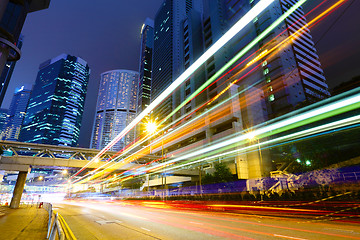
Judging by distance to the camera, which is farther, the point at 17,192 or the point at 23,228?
the point at 17,192

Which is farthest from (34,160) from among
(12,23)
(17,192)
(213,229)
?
(213,229)

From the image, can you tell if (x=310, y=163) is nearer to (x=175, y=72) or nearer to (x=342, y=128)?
(x=342, y=128)

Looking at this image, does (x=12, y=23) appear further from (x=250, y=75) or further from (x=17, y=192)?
(x=250, y=75)

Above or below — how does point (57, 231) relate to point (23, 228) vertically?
above

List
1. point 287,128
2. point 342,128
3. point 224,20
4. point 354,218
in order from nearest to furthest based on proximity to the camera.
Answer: point 354,218, point 342,128, point 287,128, point 224,20

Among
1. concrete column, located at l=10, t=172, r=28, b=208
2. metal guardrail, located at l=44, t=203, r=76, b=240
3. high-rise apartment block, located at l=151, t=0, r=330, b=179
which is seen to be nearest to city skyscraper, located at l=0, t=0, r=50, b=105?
concrete column, located at l=10, t=172, r=28, b=208

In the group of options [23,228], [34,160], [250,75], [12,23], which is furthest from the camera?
[250,75]

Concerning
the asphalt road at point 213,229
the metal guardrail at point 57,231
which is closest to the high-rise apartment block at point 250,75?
the asphalt road at point 213,229

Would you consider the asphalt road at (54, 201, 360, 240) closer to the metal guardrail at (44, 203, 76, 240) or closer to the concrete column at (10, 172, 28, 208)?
the metal guardrail at (44, 203, 76, 240)

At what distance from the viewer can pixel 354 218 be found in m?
13.2

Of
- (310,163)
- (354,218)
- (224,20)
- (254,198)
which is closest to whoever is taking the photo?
(354,218)

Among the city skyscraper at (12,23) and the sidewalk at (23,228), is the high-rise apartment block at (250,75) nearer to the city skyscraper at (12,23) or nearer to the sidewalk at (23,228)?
the sidewalk at (23,228)

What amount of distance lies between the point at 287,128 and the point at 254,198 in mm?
33897

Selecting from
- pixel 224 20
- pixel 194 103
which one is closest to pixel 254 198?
pixel 194 103
